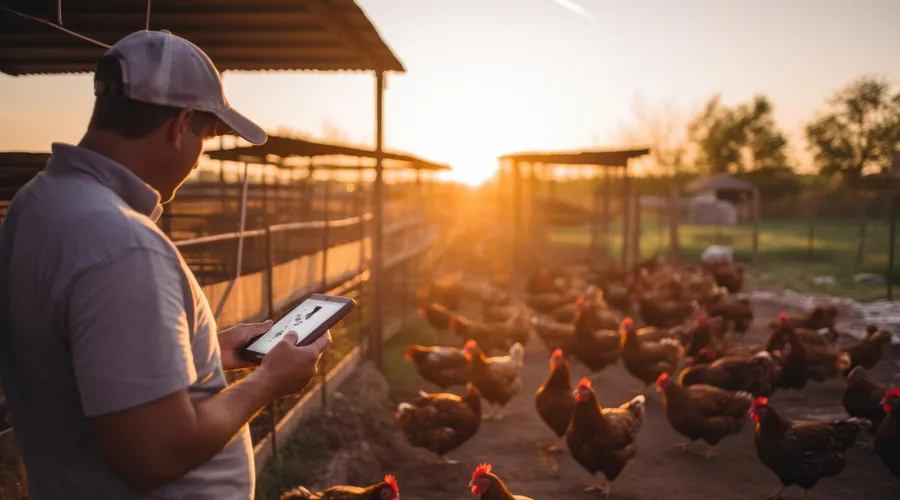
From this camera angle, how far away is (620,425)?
675cm

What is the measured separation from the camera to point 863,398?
7.77 metres

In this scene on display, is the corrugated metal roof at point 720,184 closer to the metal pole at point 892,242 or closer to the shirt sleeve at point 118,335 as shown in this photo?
the metal pole at point 892,242

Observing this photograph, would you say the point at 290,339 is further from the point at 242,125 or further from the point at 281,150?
the point at 281,150

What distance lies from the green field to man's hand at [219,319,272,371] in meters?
19.0

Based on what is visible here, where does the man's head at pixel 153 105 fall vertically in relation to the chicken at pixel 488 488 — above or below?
above

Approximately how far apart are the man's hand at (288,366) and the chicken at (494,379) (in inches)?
292

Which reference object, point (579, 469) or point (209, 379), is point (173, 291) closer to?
point (209, 379)

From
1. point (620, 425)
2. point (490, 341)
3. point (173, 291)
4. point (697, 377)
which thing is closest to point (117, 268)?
point (173, 291)

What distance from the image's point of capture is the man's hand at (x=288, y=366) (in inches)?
64.9

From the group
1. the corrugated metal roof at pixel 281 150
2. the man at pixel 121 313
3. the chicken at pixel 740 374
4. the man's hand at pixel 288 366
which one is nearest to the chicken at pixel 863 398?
the chicken at pixel 740 374

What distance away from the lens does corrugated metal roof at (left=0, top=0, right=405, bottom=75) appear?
4.31m

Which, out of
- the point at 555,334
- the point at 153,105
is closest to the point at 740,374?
the point at 555,334

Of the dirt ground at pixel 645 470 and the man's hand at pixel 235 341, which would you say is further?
the dirt ground at pixel 645 470

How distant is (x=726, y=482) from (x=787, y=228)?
43.3 meters
